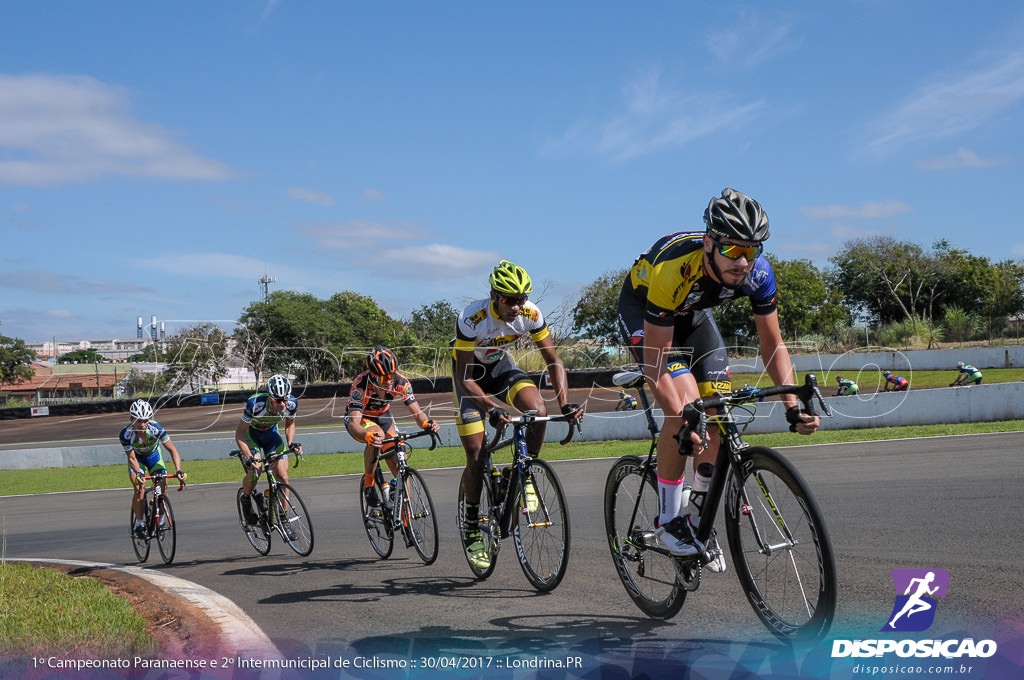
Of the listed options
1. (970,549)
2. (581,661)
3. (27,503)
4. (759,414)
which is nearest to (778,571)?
(581,661)

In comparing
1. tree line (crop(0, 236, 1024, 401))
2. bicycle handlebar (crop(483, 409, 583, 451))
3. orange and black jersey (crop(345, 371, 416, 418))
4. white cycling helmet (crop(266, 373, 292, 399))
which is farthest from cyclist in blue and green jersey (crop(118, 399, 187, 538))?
tree line (crop(0, 236, 1024, 401))

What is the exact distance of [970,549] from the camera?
244 inches

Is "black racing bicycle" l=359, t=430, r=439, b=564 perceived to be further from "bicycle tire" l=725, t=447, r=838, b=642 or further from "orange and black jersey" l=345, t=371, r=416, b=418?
"bicycle tire" l=725, t=447, r=838, b=642

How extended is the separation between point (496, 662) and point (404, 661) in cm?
54

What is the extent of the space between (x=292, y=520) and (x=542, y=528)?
3.95 m

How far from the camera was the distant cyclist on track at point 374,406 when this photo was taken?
863 cm

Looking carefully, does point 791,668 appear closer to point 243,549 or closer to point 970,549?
point 970,549

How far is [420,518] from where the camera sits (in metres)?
7.97

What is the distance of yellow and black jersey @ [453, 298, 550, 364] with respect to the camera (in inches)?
263

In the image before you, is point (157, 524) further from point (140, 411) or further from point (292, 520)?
point (292, 520)

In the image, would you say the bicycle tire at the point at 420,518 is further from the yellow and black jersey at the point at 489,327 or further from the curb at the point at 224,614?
the curb at the point at 224,614

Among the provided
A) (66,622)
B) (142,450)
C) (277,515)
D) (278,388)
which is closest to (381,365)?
(278,388)

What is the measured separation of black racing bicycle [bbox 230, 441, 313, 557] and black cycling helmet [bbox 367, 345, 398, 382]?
131 cm

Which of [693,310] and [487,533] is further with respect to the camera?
[487,533]
